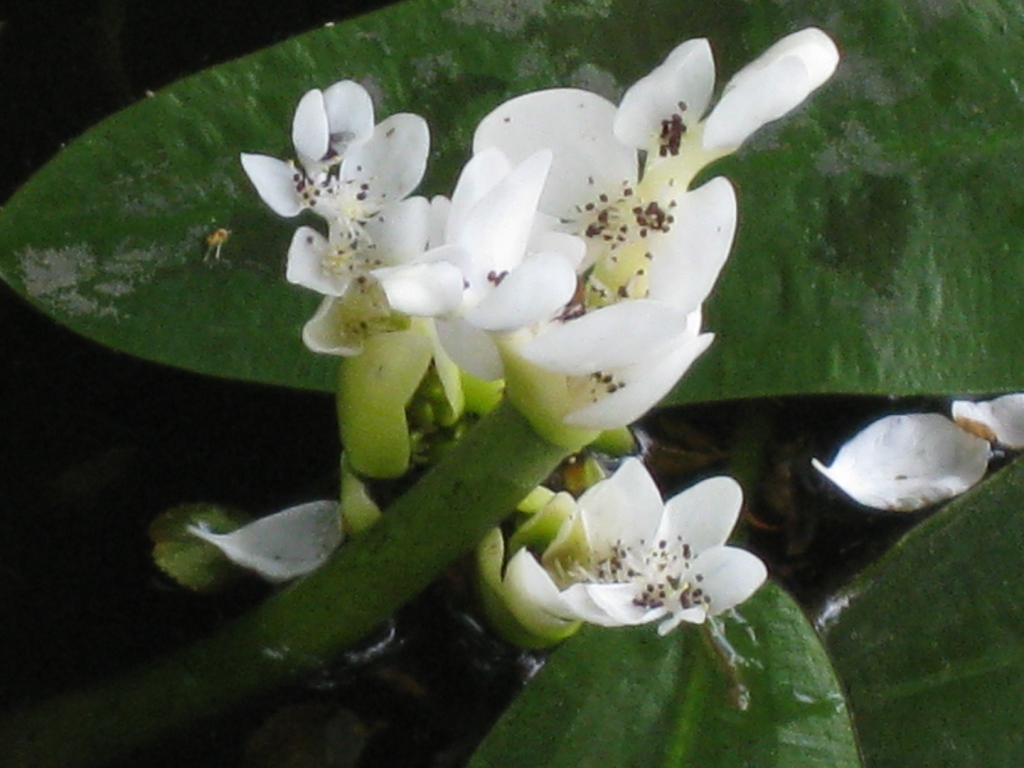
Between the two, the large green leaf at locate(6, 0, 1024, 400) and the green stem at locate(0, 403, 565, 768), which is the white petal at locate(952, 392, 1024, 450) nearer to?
the large green leaf at locate(6, 0, 1024, 400)

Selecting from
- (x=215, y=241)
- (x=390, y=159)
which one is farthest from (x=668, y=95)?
(x=215, y=241)

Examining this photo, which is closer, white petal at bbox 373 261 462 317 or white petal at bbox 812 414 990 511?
white petal at bbox 373 261 462 317

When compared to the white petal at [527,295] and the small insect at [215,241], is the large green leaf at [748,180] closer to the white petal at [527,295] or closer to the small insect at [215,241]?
the small insect at [215,241]

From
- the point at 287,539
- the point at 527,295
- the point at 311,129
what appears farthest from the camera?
the point at 287,539

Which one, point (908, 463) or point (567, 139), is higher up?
point (567, 139)

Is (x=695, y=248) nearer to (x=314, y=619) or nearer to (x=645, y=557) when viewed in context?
(x=645, y=557)

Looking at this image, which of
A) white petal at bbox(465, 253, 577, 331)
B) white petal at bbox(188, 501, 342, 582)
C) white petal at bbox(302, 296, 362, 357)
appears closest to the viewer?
white petal at bbox(465, 253, 577, 331)

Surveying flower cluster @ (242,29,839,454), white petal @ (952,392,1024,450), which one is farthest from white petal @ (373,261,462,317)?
white petal @ (952,392,1024,450)
